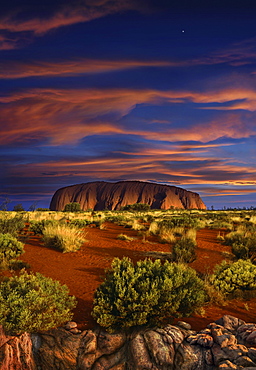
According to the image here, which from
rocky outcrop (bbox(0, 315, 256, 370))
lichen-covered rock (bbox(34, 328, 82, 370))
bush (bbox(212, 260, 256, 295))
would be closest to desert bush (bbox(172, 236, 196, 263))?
bush (bbox(212, 260, 256, 295))

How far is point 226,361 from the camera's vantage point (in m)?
4.35

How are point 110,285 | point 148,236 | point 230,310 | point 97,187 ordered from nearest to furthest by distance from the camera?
point 110,285, point 230,310, point 148,236, point 97,187

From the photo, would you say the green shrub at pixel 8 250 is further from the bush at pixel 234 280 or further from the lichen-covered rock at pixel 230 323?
the lichen-covered rock at pixel 230 323

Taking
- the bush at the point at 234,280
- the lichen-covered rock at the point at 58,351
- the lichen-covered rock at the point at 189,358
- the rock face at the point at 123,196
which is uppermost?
the rock face at the point at 123,196

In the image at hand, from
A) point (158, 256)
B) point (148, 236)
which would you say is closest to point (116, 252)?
point (158, 256)

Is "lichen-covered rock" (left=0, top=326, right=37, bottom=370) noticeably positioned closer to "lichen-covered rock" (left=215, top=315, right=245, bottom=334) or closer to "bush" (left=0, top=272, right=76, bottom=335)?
"bush" (left=0, top=272, right=76, bottom=335)

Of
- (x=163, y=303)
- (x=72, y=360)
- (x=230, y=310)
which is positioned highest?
(x=163, y=303)

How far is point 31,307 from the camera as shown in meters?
5.56

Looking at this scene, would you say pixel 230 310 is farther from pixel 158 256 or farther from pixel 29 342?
pixel 158 256

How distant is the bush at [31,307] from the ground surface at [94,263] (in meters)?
0.56

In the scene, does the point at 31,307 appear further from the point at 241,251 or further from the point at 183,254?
the point at 241,251

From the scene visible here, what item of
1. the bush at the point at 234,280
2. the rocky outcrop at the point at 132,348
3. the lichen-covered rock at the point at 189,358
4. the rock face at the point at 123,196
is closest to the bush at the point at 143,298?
the rocky outcrop at the point at 132,348

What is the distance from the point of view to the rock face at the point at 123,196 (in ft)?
438

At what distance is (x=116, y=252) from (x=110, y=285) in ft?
26.5
